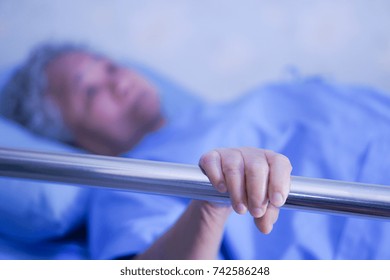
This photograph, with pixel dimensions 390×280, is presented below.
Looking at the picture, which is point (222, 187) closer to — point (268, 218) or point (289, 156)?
point (268, 218)

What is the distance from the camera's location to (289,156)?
853 mm

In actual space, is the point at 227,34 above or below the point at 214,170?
above

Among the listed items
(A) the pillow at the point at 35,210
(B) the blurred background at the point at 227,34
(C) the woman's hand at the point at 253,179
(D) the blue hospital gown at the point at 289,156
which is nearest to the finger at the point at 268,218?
(C) the woman's hand at the point at 253,179

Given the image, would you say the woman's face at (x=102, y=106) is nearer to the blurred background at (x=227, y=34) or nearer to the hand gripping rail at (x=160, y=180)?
the blurred background at (x=227, y=34)

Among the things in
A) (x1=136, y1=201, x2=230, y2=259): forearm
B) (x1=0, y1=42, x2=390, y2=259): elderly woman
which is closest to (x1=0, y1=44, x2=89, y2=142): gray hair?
(x1=0, y1=42, x2=390, y2=259): elderly woman

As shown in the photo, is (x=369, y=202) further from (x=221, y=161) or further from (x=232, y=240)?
(x=232, y=240)

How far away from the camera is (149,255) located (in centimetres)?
66

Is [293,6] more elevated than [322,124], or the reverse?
[293,6]

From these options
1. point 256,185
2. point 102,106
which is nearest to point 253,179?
point 256,185

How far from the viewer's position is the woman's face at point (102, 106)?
113cm

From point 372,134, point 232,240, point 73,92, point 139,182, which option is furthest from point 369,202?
point 73,92

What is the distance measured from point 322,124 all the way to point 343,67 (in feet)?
1.63

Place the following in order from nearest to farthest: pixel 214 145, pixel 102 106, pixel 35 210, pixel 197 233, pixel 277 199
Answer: pixel 277 199 < pixel 197 233 < pixel 35 210 < pixel 214 145 < pixel 102 106

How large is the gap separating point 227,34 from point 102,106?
0.41 meters
